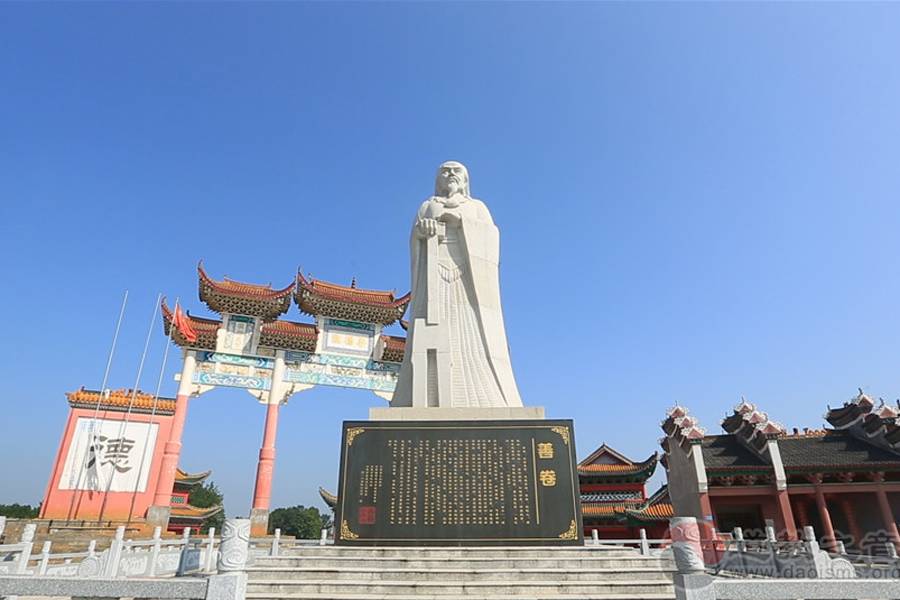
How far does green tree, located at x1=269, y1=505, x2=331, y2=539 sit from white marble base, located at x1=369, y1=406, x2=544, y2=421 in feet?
176

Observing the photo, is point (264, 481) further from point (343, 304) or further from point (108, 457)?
point (343, 304)

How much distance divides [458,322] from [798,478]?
789 inches

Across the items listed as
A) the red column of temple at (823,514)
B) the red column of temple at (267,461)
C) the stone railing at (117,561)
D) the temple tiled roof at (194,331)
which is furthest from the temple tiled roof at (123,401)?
the red column of temple at (823,514)

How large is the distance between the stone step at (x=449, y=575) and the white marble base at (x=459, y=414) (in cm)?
187

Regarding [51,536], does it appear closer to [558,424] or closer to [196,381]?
[196,381]

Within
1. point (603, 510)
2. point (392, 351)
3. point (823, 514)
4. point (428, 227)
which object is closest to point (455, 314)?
point (428, 227)

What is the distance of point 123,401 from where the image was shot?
1962cm

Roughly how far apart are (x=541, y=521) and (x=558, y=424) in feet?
Answer: 3.89

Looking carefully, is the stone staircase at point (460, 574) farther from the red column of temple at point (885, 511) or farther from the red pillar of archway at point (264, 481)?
the red column of temple at point (885, 511)

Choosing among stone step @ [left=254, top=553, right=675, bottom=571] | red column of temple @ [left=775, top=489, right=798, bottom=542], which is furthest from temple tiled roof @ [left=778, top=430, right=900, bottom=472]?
stone step @ [left=254, top=553, right=675, bottom=571]

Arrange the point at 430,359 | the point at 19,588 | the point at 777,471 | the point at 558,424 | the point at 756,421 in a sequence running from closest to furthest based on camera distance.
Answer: the point at 19,588, the point at 558,424, the point at 430,359, the point at 777,471, the point at 756,421

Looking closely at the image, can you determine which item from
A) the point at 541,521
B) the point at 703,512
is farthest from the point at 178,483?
the point at 541,521

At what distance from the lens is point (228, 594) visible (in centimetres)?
276

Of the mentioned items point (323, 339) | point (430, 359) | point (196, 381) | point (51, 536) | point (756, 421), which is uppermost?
point (323, 339)
